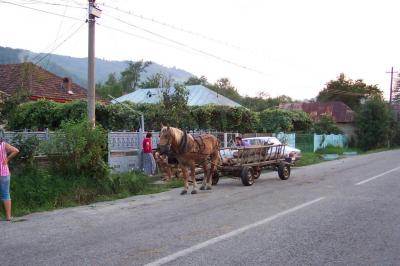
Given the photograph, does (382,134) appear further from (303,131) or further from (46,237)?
(46,237)

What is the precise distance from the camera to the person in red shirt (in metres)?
19.0

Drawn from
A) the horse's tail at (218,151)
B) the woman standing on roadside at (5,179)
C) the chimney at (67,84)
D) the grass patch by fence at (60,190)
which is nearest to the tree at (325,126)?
the chimney at (67,84)

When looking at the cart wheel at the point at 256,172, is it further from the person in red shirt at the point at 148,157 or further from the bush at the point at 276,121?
the bush at the point at 276,121

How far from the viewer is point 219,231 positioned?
8359 mm

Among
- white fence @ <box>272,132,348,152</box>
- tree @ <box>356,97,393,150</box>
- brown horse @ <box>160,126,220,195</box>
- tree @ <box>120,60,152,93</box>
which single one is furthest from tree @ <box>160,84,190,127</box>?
tree @ <box>120,60,152,93</box>

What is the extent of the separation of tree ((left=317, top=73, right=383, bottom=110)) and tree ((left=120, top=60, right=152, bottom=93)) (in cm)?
3288

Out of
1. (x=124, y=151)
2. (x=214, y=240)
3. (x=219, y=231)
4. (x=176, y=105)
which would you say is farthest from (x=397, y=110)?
(x=214, y=240)

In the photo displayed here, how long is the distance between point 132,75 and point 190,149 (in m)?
76.3

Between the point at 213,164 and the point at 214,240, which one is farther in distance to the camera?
the point at 213,164

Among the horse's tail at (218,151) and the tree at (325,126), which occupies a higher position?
the tree at (325,126)

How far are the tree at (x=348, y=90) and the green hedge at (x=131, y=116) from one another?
56.9 metres

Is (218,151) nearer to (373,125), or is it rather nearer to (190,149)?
(190,149)

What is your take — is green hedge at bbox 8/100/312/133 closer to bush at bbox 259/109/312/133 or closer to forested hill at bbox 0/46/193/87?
forested hill at bbox 0/46/193/87

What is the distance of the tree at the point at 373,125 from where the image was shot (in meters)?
54.0
